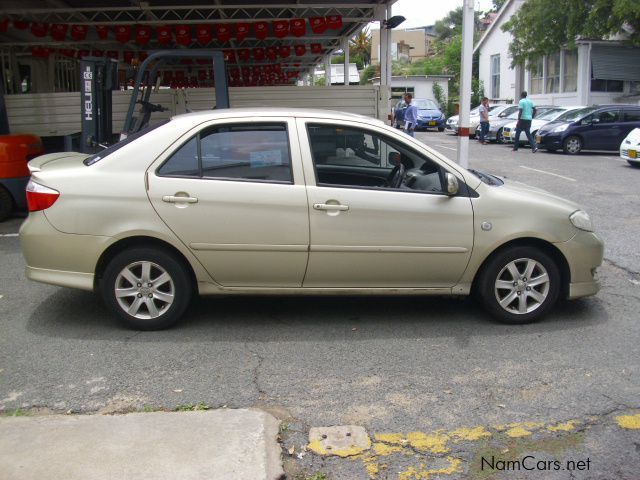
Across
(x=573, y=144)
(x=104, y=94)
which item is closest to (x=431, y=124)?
(x=573, y=144)

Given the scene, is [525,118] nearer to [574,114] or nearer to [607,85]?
[574,114]

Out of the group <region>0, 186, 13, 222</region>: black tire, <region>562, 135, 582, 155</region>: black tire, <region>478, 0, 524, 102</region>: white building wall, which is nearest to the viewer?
<region>0, 186, 13, 222</region>: black tire

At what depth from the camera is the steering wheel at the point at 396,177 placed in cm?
552

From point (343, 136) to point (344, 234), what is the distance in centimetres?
89

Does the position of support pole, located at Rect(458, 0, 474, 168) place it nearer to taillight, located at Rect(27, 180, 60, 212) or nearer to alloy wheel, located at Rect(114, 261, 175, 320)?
alloy wheel, located at Rect(114, 261, 175, 320)

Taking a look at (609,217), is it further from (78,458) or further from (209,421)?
(78,458)

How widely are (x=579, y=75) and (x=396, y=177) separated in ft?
94.4

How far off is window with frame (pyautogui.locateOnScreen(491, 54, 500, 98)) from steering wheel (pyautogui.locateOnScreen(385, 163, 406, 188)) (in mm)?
37717

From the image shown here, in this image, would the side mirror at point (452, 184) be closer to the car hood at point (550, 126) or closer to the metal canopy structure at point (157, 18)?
the metal canopy structure at point (157, 18)

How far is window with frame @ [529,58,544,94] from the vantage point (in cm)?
3488

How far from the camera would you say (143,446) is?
3488 millimetres

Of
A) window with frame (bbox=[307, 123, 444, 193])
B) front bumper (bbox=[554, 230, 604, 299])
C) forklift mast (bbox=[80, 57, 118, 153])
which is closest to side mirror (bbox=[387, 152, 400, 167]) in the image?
window with frame (bbox=[307, 123, 444, 193])

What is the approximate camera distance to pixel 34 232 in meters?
5.00

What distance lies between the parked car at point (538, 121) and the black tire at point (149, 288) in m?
19.4
